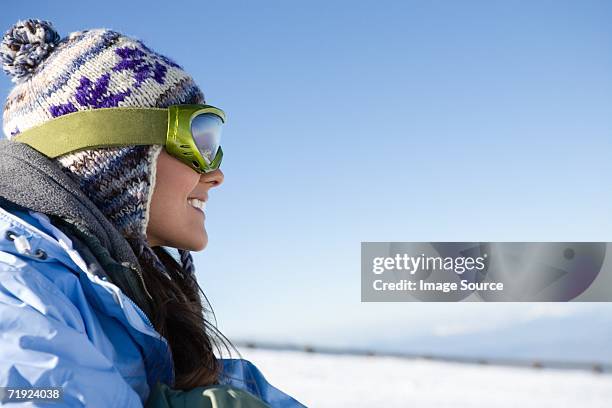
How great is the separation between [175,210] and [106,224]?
292 mm

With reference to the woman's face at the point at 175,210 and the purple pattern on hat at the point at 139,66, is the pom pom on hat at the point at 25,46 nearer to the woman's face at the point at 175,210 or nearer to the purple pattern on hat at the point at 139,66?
the purple pattern on hat at the point at 139,66

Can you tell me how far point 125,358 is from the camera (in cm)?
149

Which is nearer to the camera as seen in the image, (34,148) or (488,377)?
(34,148)

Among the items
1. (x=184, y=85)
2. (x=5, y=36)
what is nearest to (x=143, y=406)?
(x=184, y=85)

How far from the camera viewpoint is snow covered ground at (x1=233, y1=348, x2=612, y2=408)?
4.68 metres

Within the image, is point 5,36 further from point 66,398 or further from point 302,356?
point 302,356

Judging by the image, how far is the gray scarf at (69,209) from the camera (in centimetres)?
158

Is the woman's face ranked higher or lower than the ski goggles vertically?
lower

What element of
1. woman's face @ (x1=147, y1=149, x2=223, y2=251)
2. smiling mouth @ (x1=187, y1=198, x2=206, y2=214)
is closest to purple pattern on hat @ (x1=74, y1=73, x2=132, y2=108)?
woman's face @ (x1=147, y1=149, x2=223, y2=251)

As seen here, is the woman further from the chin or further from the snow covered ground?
the snow covered ground

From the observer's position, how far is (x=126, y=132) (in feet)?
6.22

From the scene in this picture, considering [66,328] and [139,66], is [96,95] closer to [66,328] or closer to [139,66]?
[139,66]

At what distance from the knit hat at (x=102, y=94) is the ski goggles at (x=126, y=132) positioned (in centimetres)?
2

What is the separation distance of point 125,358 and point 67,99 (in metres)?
0.83
